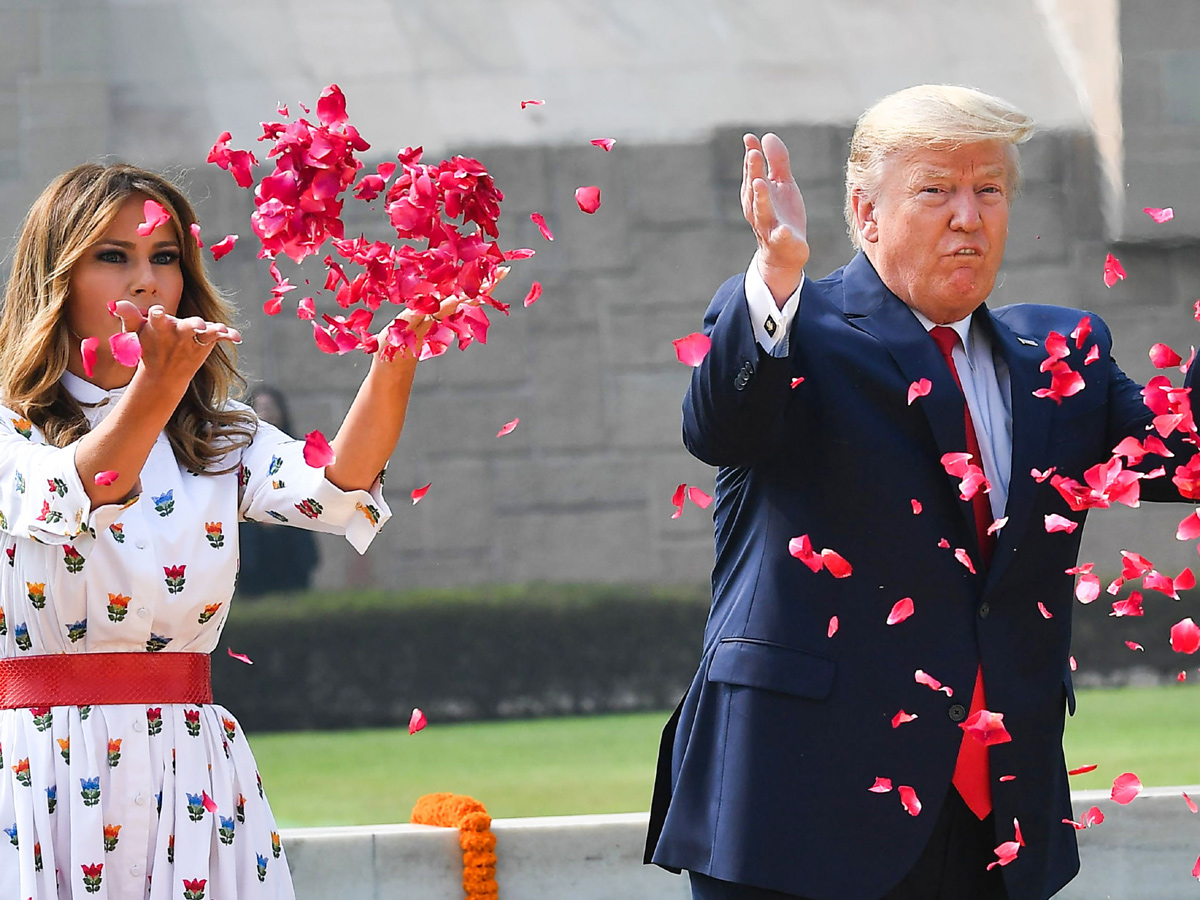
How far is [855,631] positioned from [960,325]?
39cm

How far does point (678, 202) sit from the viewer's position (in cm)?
564

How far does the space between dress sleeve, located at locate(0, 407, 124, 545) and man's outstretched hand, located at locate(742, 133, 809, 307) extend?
686mm

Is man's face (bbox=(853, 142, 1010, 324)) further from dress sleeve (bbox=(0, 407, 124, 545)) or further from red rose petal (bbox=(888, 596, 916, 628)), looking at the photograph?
dress sleeve (bbox=(0, 407, 124, 545))

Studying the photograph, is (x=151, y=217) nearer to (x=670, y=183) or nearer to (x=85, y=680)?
(x=85, y=680)

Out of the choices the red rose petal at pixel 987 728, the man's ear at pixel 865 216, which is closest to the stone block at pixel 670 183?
the man's ear at pixel 865 216

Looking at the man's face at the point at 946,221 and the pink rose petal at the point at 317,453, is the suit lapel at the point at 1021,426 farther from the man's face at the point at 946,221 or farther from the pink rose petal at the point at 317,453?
the pink rose petal at the point at 317,453

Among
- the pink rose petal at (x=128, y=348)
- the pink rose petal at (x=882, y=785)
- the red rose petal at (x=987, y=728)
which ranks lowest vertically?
the pink rose petal at (x=882, y=785)

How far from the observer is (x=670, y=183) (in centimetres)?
562

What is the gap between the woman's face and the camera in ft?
6.24

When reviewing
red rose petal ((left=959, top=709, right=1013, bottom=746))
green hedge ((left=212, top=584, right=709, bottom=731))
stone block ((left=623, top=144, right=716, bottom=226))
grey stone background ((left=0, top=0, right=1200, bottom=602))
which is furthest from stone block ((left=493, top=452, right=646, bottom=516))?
red rose petal ((left=959, top=709, right=1013, bottom=746))

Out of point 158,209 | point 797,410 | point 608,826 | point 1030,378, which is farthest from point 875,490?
point 608,826

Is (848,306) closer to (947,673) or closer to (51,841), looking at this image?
(947,673)

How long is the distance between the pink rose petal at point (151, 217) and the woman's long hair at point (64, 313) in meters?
0.03

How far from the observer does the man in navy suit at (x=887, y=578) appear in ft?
5.87
